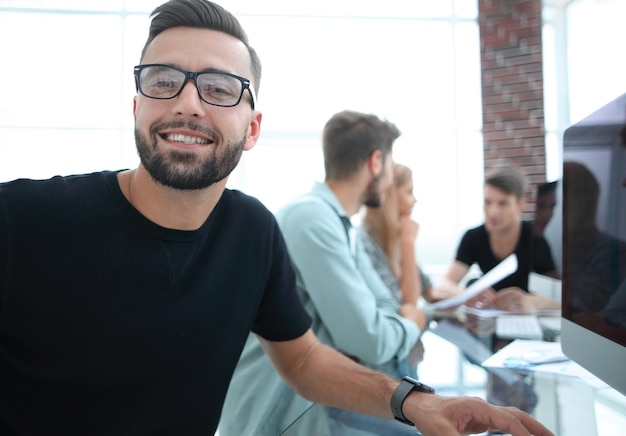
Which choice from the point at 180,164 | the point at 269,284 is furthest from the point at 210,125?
the point at 269,284

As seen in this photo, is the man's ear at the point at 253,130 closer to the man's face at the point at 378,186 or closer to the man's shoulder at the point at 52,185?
the man's shoulder at the point at 52,185

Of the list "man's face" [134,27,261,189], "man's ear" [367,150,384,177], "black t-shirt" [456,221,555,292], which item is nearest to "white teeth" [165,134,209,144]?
"man's face" [134,27,261,189]

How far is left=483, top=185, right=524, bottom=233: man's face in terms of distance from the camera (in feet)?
10.1

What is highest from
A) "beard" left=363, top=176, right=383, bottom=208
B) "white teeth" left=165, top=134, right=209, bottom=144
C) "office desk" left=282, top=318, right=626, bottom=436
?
"white teeth" left=165, top=134, right=209, bottom=144

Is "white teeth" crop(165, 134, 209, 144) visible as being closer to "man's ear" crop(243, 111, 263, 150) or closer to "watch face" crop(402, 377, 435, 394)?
"man's ear" crop(243, 111, 263, 150)

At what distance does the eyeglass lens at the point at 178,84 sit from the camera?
1086 mm

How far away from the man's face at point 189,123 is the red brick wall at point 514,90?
Result: 3.98m

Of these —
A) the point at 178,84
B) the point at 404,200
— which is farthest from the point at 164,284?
the point at 404,200

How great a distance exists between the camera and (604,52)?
14.7ft

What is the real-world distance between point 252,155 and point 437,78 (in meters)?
1.74

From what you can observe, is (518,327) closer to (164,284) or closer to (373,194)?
(373,194)

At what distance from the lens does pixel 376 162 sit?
2.18m

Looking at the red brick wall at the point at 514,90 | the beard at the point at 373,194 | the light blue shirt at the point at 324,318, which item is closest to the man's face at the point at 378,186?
the beard at the point at 373,194

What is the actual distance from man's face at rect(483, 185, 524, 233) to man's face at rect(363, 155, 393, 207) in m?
1.02
